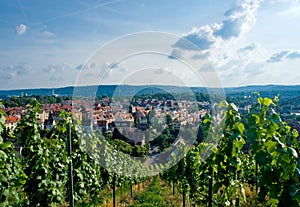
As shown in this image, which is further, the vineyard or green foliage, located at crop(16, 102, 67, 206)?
green foliage, located at crop(16, 102, 67, 206)

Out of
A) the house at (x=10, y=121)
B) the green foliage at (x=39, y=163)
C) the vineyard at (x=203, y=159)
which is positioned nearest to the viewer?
the vineyard at (x=203, y=159)

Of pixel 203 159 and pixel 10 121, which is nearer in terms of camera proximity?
pixel 203 159

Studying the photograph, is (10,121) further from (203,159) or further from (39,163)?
(203,159)

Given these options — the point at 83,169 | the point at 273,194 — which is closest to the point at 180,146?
the point at 83,169

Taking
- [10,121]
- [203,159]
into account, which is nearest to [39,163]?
[203,159]

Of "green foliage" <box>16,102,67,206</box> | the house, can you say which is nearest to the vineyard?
"green foliage" <box>16,102,67,206</box>

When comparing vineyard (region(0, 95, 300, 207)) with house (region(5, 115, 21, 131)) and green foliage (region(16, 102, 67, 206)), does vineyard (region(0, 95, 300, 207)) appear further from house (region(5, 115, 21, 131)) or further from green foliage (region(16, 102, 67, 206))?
house (region(5, 115, 21, 131))

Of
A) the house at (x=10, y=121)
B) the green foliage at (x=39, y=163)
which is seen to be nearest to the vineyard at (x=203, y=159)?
the green foliage at (x=39, y=163)

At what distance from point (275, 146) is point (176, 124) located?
933cm

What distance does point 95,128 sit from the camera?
23.9ft

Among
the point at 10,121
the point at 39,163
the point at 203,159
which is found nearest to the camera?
the point at 39,163

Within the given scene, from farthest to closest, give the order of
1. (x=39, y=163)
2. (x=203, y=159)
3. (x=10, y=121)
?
(x=10, y=121), (x=203, y=159), (x=39, y=163)

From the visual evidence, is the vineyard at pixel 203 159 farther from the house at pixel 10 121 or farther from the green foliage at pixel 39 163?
the house at pixel 10 121

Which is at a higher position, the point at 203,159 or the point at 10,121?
the point at 10,121
